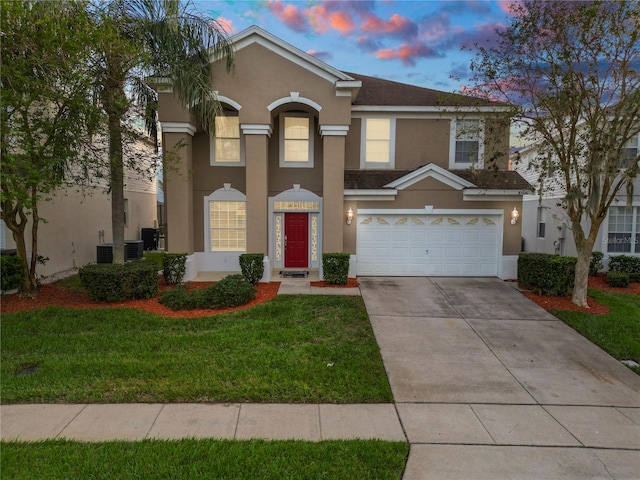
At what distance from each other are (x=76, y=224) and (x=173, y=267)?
5222 millimetres

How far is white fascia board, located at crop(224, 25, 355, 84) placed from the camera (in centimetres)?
1129

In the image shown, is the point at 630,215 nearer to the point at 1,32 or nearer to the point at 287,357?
the point at 287,357

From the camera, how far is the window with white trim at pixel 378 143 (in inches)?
520

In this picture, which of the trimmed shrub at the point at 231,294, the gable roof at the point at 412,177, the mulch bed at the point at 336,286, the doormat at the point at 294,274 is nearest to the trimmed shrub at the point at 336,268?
the mulch bed at the point at 336,286

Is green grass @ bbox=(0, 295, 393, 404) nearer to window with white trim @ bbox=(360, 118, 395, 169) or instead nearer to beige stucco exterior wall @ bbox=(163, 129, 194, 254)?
beige stucco exterior wall @ bbox=(163, 129, 194, 254)

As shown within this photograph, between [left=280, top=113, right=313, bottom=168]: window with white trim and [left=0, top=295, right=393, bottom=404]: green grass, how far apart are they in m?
6.39

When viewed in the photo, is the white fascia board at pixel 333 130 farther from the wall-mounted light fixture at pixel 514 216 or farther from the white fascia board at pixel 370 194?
Answer: the wall-mounted light fixture at pixel 514 216

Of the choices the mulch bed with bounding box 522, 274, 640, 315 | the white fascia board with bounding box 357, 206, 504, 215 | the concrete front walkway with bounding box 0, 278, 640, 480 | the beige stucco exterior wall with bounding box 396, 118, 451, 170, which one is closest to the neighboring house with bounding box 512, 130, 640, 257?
the white fascia board with bounding box 357, 206, 504, 215

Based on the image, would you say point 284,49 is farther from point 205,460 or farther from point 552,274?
point 205,460

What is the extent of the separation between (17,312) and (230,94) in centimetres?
809

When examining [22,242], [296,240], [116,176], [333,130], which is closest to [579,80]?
[333,130]

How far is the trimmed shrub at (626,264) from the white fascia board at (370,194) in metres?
8.16

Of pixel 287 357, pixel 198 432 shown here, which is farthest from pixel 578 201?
pixel 198 432

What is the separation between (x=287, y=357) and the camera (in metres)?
6.07
